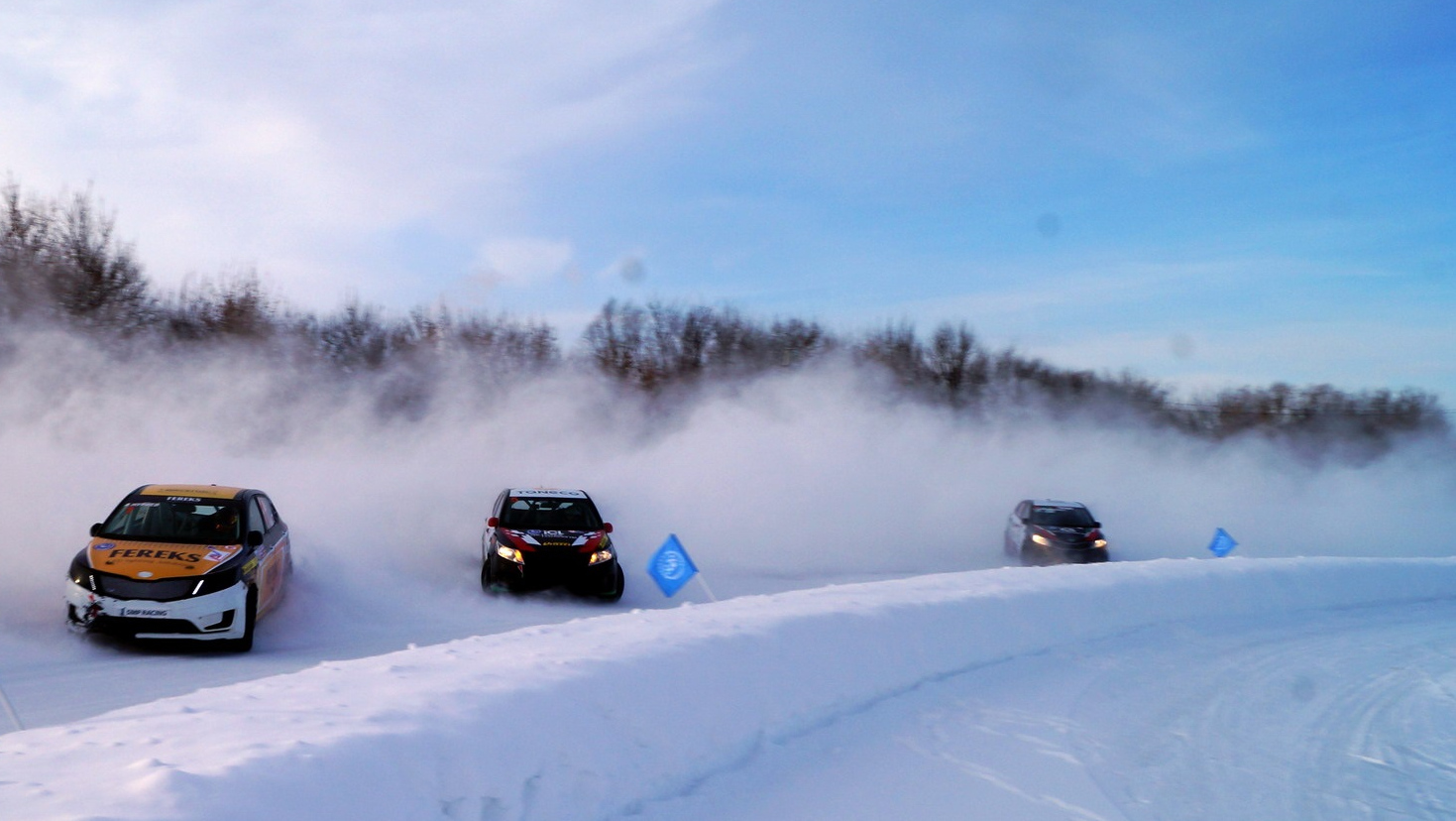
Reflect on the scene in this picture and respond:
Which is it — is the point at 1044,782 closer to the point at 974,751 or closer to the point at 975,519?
the point at 974,751

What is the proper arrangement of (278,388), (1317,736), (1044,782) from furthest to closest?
(278,388)
(1317,736)
(1044,782)

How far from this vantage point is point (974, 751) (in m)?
6.20

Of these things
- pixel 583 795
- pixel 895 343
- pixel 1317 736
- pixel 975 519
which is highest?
pixel 895 343

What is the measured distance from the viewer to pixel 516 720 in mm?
4559

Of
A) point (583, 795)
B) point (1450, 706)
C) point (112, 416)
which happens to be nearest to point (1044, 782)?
point (583, 795)

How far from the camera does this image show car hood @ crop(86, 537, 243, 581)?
929cm

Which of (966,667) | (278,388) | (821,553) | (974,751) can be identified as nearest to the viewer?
(974,751)

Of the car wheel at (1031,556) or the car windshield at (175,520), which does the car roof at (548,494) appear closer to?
the car windshield at (175,520)

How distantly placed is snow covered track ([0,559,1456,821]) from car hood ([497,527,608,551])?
5.57m

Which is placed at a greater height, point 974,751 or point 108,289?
point 108,289

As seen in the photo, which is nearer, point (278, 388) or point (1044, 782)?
point (1044, 782)

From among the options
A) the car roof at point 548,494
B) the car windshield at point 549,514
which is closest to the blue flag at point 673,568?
the car windshield at point 549,514

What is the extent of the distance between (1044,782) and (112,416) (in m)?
23.5

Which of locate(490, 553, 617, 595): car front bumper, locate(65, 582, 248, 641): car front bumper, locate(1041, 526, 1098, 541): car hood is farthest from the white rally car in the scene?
locate(1041, 526, 1098, 541): car hood
